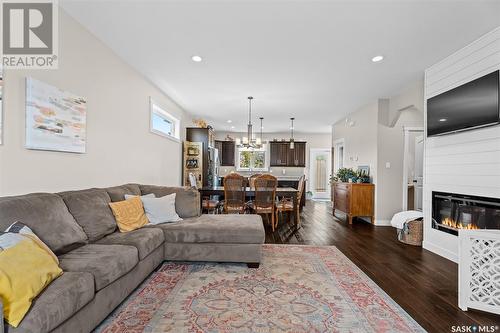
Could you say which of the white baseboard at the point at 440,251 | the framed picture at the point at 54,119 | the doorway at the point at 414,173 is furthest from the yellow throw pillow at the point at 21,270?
the doorway at the point at 414,173

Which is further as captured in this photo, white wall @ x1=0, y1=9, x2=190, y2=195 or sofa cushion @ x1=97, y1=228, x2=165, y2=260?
sofa cushion @ x1=97, y1=228, x2=165, y2=260

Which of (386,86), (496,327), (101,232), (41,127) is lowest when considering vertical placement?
(496,327)

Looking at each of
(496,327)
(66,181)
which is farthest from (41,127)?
(496,327)

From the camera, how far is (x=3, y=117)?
1.94 metres

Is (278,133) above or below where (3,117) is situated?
above

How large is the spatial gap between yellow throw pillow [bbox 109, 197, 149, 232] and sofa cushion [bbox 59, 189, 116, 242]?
60mm

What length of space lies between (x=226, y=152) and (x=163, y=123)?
181 inches

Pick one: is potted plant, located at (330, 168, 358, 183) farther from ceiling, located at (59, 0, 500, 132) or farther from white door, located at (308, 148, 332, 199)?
white door, located at (308, 148, 332, 199)

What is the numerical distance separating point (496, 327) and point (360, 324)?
1.02m

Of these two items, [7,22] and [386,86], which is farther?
[386,86]

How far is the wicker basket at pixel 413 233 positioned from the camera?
386 cm

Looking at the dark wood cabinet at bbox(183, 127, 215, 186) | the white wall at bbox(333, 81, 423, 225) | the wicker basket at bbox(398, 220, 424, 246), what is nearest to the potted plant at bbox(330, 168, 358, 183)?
the white wall at bbox(333, 81, 423, 225)

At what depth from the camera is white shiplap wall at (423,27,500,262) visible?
2732 millimetres

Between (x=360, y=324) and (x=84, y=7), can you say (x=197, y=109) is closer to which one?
(x=84, y=7)
